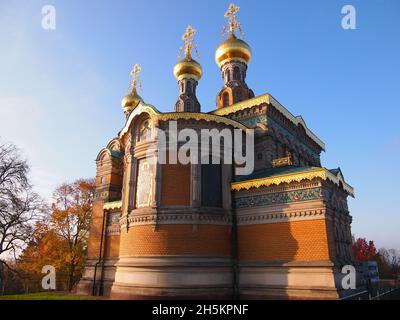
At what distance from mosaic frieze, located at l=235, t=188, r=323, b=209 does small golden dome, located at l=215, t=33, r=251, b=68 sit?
36.2 feet

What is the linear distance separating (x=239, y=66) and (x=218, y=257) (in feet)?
43.1

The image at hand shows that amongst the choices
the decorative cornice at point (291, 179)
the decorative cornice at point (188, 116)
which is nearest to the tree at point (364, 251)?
the decorative cornice at point (291, 179)

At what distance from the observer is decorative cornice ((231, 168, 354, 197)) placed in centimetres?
1070

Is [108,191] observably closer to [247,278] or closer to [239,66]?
[247,278]

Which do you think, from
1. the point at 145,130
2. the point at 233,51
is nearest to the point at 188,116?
the point at 145,130

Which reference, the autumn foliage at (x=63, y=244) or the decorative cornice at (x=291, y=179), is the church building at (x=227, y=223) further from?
the autumn foliage at (x=63, y=244)

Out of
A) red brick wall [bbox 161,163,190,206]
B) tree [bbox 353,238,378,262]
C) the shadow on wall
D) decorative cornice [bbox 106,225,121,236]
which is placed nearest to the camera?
the shadow on wall

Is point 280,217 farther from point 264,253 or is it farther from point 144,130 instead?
point 144,130

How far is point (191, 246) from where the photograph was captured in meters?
11.6

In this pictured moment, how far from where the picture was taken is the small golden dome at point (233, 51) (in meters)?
20.1

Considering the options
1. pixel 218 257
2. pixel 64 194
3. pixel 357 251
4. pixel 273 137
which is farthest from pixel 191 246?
pixel 357 251

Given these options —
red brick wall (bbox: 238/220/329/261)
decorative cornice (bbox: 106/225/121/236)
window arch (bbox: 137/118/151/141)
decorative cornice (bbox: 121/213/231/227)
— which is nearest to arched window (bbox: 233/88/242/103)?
window arch (bbox: 137/118/151/141)

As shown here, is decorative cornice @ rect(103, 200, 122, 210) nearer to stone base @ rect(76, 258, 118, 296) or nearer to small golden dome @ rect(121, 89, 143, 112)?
stone base @ rect(76, 258, 118, 296)

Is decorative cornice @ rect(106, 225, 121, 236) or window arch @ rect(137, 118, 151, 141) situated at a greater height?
window arch @ rect(137, 118, 151, 141)
